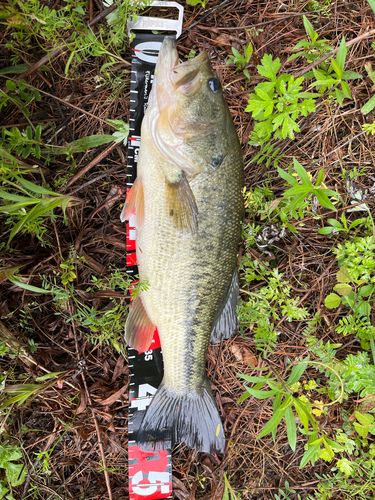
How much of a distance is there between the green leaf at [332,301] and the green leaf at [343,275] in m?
0.14

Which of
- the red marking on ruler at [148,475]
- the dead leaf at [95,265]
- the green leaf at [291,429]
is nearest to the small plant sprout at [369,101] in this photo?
the green leaf at [291,429]

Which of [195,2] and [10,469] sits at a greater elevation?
[195,2]

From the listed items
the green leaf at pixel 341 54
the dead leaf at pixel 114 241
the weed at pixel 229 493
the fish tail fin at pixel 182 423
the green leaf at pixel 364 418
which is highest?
the green leaf at pixel 341 54

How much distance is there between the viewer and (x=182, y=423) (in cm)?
270

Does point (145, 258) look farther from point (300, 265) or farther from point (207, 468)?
point (207, 468)

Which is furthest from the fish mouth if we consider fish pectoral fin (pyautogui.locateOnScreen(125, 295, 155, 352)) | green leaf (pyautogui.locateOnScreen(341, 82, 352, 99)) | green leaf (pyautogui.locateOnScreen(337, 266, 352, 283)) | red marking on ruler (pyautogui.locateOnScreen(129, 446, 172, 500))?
red marking on ruler (pyautogui.locateOnScreen(129, 446, 172, 500))

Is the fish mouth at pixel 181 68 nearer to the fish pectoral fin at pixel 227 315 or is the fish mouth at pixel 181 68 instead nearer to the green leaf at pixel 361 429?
the fish pectoral fin at pixel 227 315

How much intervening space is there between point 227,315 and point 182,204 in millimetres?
1070

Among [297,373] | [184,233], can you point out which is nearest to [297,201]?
[184,233]

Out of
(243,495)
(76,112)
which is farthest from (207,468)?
(76,112)

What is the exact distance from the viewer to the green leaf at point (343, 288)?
8.56ft

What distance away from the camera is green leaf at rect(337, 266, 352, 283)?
2.61 meters

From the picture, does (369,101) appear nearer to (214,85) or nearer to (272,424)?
(214,85)

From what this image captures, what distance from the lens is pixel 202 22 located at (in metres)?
2.82
